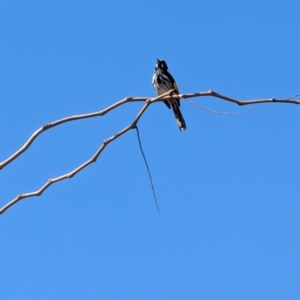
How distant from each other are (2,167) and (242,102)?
3.89ft

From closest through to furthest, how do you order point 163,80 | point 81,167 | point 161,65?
1. point 81,167
2. point 163,80
3. point 161,65

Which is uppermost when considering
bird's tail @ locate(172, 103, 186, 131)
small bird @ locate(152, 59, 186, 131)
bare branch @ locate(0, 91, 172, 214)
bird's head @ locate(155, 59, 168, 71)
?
bird's head @ locate(155, 59, 168, 71)

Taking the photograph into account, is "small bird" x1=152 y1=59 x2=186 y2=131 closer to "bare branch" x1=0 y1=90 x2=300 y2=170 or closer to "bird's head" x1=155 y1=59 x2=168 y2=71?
"bird's head" x1=155 y1=59 x2=168 y2=71

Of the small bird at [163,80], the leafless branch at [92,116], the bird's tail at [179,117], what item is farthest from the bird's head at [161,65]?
the leafless branch at [92,116]

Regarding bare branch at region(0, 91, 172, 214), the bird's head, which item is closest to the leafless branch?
bare branch at region(0, 91, 172, 214)

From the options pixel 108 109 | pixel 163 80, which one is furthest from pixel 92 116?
pixel 163 80

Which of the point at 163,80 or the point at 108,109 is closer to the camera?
the point at 108,109

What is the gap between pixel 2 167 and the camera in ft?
9.16

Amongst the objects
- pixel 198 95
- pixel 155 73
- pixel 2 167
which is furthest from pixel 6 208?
pixel 155 73

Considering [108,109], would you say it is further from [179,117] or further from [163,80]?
[163,80]

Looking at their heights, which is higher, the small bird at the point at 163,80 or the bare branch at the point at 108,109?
the small bird at the point at 163,80

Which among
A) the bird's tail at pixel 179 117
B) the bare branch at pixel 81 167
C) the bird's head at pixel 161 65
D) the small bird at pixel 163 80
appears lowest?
the bare branch at pixel 81 167

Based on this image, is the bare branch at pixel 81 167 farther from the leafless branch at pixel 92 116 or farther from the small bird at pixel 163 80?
the small bird at pixel 163 80

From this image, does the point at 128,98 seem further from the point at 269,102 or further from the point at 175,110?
the point at 175,110
